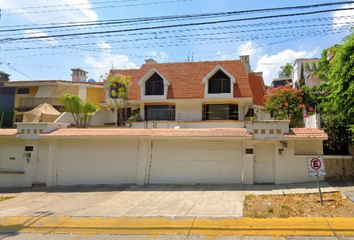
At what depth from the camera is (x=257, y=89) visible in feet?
71.9

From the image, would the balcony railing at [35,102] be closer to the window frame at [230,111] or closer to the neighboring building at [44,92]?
the neighboring building at [44,92]

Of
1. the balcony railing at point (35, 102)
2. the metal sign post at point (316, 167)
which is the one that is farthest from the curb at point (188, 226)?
the balcony railing at point (35, 102)

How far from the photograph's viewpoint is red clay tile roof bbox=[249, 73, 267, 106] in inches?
820

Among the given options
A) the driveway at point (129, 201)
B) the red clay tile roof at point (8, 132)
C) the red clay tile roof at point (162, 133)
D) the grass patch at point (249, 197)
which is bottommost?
the driveway at point (129, 201)

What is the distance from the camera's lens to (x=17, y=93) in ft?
82.8

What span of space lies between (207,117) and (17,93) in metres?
19.8

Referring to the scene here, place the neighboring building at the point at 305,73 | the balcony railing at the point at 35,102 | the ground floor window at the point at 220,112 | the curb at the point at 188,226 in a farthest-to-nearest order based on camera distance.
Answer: the neighboring building at the point at 305,73, the balcony railing at the point at 35,102, the ground floor window at the point at 220,112, the curb at the point at 188,226

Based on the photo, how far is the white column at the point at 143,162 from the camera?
11086 mm

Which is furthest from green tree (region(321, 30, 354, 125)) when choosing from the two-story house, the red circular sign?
the red circular sign

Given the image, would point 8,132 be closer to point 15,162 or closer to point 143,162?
point 15,162

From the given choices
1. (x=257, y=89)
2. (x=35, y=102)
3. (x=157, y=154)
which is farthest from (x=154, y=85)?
(x=35, y=102)

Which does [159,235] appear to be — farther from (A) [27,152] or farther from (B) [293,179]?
(A) [27,152]

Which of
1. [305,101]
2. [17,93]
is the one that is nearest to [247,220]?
[305,101]

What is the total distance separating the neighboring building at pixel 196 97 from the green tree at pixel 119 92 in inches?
24.6
